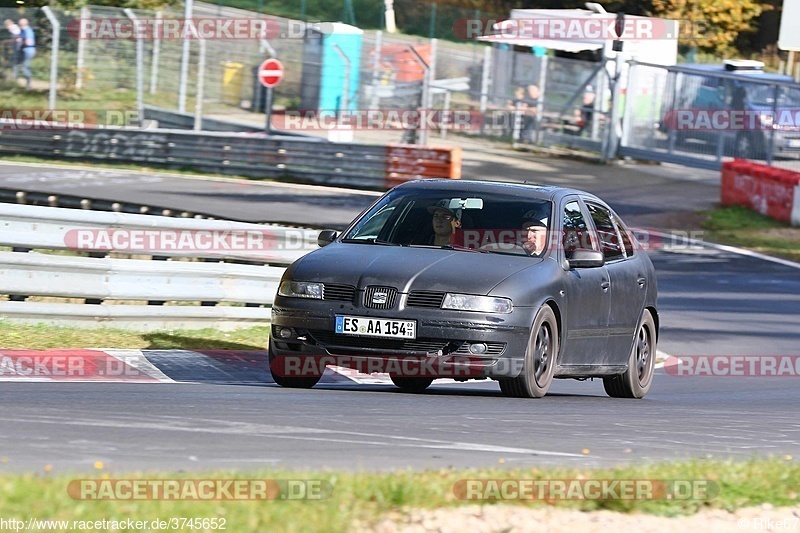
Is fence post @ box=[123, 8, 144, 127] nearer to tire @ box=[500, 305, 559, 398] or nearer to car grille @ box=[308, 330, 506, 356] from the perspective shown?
tire @ box=[500, 305, 559, 398]

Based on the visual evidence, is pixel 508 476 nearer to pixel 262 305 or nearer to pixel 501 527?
pixel 501 527

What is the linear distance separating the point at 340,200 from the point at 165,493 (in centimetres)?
2058

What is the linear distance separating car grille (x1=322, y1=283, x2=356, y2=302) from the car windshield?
924 mm

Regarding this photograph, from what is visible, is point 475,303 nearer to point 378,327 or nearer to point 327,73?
point 378,327

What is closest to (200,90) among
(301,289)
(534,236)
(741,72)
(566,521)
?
(741,72)

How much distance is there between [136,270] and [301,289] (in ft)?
9.73

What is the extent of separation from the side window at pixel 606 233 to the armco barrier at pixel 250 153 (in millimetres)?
15701

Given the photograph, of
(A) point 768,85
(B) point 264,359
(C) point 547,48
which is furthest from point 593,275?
(C) point 547,48

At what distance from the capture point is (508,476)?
5.89m

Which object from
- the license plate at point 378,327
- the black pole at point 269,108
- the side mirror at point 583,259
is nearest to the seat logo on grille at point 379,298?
the license plate at point 378,327

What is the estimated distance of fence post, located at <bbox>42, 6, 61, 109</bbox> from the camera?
102 feet

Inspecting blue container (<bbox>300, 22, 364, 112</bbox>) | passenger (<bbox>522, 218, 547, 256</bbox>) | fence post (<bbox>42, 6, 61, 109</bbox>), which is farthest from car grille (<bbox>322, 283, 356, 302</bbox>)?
fence post (<bbox>42, 6, 61, 109</bbox>)

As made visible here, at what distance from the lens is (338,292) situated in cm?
898

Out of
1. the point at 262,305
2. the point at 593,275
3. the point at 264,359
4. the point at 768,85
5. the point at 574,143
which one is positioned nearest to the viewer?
the point at 593,275
